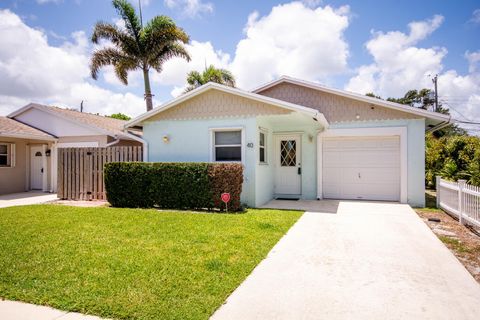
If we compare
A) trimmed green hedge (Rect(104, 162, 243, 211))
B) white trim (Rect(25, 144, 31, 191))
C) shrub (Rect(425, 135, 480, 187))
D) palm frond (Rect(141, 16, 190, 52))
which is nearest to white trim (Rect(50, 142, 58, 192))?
white trim (Rect(25, 144, 31, 191))

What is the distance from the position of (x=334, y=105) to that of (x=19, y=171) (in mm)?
15648

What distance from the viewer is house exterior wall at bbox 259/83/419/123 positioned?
10.5 m

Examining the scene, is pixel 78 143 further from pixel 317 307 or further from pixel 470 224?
pixel 470 224

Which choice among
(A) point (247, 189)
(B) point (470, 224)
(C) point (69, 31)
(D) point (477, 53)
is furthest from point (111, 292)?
(D) point (477, 53)

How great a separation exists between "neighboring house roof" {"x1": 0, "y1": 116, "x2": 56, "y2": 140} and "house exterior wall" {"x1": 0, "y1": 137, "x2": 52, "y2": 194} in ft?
2.10

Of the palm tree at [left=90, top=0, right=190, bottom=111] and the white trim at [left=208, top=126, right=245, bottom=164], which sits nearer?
the white trim at [left=208, top=126, right=245, bottom=164]

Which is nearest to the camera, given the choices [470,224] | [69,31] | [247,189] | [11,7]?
[470,224]

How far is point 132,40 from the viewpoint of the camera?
696 inches

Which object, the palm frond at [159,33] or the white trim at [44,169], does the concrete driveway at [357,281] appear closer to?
the white trim at [44,169]

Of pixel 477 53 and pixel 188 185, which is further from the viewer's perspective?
pixel 477 53

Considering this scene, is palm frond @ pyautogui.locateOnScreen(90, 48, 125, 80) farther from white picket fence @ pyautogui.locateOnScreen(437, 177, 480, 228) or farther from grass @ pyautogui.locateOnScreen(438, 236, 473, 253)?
grass @ pyautogui.locateOnScreen(438, 236, 473, 253)

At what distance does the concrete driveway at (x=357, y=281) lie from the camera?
9.95 feet

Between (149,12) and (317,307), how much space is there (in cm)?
2058

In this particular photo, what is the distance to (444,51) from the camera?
1512 centimetres
